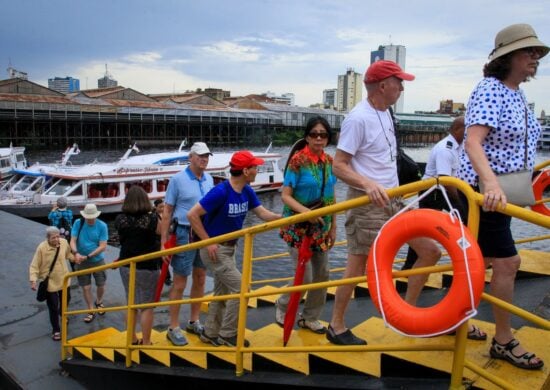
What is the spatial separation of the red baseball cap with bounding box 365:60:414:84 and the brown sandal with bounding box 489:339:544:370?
1.71 m

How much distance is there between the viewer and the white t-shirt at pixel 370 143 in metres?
3.14

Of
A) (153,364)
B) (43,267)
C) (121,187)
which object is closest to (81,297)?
(43,267)

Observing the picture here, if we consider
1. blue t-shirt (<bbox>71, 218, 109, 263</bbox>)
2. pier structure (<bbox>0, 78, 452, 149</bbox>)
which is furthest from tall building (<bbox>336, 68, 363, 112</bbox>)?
blue t-shirt (<bbox>71, 218, 109, 263</bbox>)

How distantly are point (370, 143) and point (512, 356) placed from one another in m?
1.52

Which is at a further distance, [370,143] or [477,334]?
[370,143]

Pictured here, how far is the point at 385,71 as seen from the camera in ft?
10.2

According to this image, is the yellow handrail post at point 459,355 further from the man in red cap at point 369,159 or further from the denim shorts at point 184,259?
the denim shorts at point 184,259

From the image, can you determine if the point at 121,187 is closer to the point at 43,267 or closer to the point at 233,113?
the point at 43,267

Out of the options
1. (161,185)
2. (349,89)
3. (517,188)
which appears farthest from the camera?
(349,89)

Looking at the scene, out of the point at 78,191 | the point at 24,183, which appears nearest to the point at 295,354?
the point at 78,191

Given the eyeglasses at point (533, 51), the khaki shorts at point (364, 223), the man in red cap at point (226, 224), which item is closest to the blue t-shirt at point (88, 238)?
the man in red cap at point (226, 224)

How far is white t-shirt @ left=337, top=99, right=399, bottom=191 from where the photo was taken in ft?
10.3

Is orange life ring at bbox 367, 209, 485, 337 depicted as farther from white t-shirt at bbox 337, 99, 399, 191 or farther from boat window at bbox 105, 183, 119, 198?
boat window at bbox 105, 183, 119, 198

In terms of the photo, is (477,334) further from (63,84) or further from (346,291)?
(63,84)
